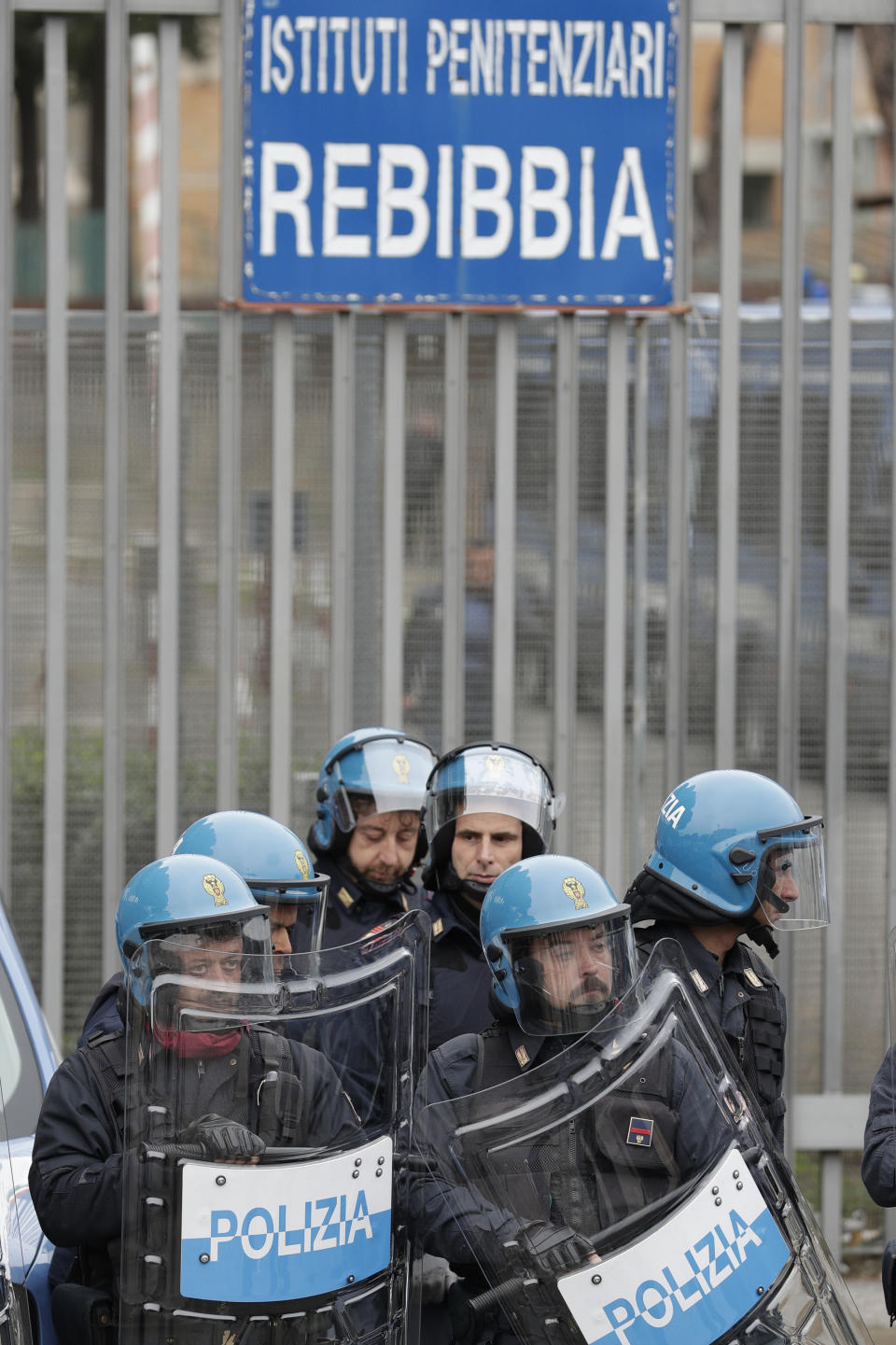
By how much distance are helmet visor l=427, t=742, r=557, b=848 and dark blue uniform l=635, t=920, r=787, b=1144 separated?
823mm

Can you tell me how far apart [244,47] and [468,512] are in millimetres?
2157

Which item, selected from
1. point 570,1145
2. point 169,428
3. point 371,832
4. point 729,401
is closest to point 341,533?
point 169,428

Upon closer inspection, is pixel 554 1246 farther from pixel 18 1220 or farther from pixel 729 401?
pixel 729 401

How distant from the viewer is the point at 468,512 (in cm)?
697

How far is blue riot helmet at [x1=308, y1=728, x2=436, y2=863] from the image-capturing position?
5.18 metres

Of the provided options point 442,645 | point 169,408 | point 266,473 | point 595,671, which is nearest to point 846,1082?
point 595,671

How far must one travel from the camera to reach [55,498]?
22.5ft

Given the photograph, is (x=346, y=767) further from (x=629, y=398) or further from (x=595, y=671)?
(x=629, y=398)

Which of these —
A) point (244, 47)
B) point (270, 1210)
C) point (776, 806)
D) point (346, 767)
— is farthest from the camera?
point (244, 47)

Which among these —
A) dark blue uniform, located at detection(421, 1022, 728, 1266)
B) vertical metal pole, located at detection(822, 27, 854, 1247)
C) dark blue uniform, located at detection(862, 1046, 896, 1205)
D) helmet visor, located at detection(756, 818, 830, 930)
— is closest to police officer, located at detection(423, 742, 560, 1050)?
helmet visor, located at detection(756, 818, 830, 930)

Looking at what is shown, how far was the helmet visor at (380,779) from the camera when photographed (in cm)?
517

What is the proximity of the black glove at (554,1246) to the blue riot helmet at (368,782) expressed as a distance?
2.64m

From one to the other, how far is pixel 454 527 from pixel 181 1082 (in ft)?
14.9

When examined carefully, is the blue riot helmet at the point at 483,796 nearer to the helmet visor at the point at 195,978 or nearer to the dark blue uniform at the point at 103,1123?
the dark blue uniform at the point at 103,1123
